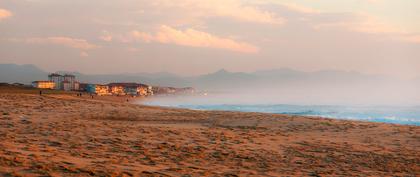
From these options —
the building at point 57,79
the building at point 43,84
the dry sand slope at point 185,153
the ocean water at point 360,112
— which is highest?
the building at point 57,79

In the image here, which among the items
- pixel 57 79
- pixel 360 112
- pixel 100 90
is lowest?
pixel 360 112

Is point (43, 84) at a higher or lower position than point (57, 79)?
lower

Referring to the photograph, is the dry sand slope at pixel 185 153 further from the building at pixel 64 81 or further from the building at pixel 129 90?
Result: the building at pixel 129 90

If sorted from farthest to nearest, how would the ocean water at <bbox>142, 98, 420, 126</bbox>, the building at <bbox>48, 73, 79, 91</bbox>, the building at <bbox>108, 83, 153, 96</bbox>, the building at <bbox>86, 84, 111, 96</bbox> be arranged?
1. the building at <bbox>108, 83, 153, 96</bbox>
2. the building at <bbox>48, 73, 79, 91</bbox>
3. the building at <bbox>86, 84, 111, 96</bbox>
4. the ocean water at <bbox>142, 98, 420, 126</bbox>

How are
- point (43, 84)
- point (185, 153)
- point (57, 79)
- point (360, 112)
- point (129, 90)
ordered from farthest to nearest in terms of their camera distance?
point (129, 90), point (57, 79), point (43, 84), point (360, 112), point (185, 153)

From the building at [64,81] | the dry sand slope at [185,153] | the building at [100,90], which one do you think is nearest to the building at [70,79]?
the building at [64,81]

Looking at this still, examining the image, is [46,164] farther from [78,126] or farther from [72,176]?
[78,126]

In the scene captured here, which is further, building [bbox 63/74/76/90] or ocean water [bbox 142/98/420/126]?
building [bbox 63/74/76/90]

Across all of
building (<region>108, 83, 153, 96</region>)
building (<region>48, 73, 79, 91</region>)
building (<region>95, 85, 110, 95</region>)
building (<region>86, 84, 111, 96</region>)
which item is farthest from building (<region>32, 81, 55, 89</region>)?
building (<region>108, 83, 153, 96</region>)

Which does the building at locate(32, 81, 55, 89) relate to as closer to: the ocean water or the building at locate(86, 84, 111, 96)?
the building at locate(86, 84, 111, 96)

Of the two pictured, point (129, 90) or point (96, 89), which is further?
point (129, 90)

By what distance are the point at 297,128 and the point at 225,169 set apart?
37.1 ft

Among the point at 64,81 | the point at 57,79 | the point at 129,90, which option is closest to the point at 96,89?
the point at 64,81

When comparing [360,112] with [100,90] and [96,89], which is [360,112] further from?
[100,90]
